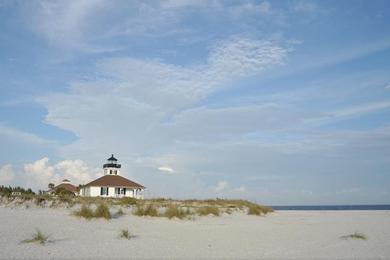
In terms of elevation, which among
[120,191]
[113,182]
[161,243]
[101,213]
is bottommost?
[161,243]

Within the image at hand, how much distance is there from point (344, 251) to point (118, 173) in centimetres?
4479

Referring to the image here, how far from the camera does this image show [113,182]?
159 feet

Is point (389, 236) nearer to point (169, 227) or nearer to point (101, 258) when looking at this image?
point (169, 227)

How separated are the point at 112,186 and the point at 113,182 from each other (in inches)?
32.7

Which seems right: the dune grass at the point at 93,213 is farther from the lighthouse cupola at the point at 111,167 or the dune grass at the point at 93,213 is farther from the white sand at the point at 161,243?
the lighthouse cupola at the point at 111,167

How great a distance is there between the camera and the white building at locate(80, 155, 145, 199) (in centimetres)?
4725

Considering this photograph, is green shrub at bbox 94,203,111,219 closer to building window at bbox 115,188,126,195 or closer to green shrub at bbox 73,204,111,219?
green shrub at bbox 73,204,111,219

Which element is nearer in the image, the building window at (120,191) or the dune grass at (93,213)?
the dune grass at (93,213)

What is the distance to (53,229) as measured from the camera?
442 inches

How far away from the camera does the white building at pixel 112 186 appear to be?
4725 cm

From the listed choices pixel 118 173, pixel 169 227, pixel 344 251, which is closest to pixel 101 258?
pixel 344 251

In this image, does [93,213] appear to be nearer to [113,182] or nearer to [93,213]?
[93,213]

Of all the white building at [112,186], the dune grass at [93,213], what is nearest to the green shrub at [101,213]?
the dune grass at [93,213]

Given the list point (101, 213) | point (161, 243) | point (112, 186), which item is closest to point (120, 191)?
point (112, 186)
